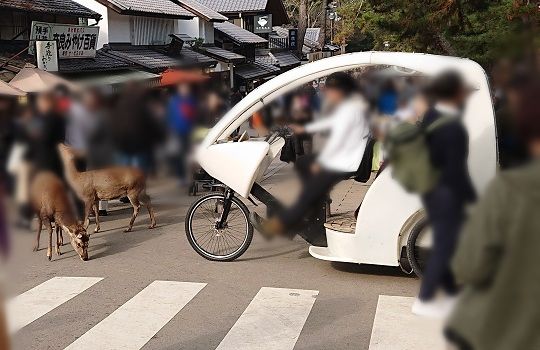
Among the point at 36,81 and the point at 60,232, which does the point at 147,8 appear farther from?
the point at 60,232

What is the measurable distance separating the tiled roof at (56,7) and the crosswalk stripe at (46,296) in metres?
4.29

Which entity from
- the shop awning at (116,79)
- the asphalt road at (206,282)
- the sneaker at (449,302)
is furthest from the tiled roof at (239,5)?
the sneaker at (449,302)

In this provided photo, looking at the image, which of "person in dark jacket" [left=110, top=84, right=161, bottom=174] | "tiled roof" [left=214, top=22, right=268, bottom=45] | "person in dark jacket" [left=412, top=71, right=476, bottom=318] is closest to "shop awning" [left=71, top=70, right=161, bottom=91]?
"person in dark jacket" [left=110, top=84, right=161, bottom=174]

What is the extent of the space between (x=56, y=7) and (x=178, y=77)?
2.46ft

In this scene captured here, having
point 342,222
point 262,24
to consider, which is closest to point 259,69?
point 262,24

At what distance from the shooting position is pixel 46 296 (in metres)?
6.75

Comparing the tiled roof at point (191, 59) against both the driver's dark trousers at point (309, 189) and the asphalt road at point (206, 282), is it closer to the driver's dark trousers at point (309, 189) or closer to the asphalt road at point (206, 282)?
the driver's dark trousers at point (309, 189)

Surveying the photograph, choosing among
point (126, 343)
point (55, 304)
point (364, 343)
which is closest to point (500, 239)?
point (364, 343)

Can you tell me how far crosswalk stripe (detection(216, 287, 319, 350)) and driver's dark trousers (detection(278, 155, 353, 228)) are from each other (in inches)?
142

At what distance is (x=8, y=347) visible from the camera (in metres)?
2.34

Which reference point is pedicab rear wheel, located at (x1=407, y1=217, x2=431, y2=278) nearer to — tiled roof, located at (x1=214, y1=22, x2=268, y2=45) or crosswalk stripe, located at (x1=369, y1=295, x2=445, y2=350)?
crosswalk stripe, located at (x1=369, y1=295, x2=445, y2=350)

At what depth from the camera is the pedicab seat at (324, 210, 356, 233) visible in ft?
21.4

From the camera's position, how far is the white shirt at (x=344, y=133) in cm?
196

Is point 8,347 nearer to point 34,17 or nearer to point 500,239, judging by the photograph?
point 34,17
